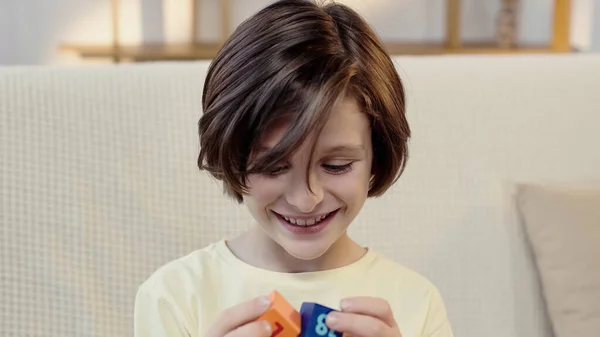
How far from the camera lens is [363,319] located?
0.81 metres

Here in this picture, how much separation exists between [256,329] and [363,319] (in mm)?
112

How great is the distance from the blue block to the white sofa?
581 millimetres

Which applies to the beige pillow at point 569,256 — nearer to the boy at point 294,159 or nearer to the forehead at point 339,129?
the boy at point 294,159

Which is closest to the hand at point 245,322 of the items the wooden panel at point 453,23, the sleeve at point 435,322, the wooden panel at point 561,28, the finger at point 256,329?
the finger at point 256,329

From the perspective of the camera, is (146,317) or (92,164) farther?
(92,164)

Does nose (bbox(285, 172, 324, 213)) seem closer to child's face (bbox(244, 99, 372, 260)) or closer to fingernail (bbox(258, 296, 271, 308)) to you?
child's face (bbox(244, 99, 372, 260))

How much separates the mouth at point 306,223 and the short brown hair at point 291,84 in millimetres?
58

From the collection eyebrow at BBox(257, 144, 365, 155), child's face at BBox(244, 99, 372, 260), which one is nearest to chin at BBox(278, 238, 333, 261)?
child's face at BBox(244, 99, 372, 260)

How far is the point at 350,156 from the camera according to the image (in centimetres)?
85

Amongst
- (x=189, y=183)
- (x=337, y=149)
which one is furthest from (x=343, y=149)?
(x=189, y=183)

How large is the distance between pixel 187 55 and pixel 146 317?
2.00m

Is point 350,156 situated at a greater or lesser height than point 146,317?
greater

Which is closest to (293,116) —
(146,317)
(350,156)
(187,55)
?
(350,156)

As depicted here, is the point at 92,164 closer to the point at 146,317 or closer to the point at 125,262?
the point at 125,262
